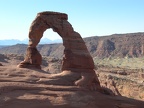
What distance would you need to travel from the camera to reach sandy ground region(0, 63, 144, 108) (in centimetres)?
1999

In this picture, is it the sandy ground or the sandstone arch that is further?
the sandstone arch

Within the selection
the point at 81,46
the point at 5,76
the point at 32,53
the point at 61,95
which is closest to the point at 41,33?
the point at 32,53

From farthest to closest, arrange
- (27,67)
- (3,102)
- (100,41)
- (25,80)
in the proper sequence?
(100,41)
(27,67)
(25,80)
(3,102)

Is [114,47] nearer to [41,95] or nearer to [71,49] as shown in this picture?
[71,49]

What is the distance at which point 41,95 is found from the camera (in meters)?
21.0

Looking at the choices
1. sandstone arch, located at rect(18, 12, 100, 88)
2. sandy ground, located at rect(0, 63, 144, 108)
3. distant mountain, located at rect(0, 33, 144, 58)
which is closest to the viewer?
sandy ground, located at rect(0, 63, 144, 108)

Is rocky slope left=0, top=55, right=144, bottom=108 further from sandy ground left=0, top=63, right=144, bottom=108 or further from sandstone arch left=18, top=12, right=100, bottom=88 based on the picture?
sandstone arch left=18, top=12, right=100, bottom=88

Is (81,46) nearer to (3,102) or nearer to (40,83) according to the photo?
(40,83)

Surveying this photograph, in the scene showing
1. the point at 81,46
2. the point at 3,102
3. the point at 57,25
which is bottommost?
the point at 3,102

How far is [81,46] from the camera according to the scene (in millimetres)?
26156

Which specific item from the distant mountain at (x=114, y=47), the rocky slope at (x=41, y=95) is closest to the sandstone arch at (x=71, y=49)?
the rocky slope at (x=41, y=95)

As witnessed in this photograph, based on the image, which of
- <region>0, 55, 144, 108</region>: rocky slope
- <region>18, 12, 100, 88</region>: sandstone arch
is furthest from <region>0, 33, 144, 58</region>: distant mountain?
Answer: <region>0, 55, 144, 108</region>: rocky slope

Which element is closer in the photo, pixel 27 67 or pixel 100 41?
pixel 27 67

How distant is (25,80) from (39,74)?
2.05 m
